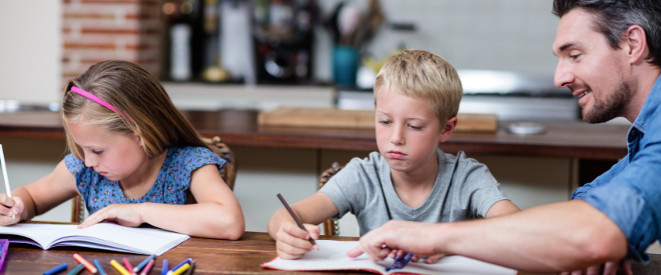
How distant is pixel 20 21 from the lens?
388cm

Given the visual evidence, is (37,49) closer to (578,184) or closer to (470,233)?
(578,184)

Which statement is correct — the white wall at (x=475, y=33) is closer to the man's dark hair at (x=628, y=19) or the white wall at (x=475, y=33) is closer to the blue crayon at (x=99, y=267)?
the man's dark hair at (x=628, y=19)

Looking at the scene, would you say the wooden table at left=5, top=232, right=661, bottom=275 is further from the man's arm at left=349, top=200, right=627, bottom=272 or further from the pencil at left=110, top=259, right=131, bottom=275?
the man's arm at left=349, top=200, right=627, bottom=272

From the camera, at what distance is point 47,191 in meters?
1.68

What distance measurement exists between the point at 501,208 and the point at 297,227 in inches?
18.1

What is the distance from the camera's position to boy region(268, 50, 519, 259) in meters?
1.42

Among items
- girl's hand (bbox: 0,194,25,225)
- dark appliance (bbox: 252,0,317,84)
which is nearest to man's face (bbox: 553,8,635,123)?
girl's hand (bbox: 0,194,25,225)

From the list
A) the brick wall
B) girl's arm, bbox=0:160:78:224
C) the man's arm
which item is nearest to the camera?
the man's arm

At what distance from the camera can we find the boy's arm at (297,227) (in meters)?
1.22

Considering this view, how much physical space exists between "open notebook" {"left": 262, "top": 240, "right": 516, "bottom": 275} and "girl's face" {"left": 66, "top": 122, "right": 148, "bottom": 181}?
1.68ft

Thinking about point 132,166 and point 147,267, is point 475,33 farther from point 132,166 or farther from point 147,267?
point 147,267

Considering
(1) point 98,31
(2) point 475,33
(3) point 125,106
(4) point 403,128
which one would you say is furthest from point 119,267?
(2) point 475,33

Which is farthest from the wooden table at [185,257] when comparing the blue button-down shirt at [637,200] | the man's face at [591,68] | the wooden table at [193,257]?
the man's face at [591,68]

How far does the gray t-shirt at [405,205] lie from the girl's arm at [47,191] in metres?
0.67
